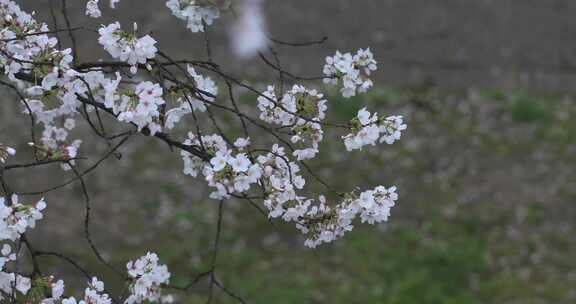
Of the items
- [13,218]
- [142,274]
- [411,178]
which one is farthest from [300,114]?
[411,178]

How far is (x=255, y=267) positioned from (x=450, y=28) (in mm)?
3762

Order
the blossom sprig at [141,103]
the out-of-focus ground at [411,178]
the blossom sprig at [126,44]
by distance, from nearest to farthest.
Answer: the blossom sprig at [141,103], the blossom sprig at [126,44], the out-of-focus ground at [411,178]

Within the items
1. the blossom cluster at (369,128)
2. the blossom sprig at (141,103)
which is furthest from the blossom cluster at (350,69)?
the blossom sprig at (141,103)

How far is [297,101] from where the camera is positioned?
2.36m

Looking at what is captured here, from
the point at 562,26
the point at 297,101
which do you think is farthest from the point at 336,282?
the point at 562,26

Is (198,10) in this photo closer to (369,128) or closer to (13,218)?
(369,128)

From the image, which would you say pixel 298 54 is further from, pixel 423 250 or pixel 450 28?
pixel 423 250

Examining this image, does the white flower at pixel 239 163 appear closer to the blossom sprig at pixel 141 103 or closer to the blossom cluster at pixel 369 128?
the blossom sprig at pixel 141 103

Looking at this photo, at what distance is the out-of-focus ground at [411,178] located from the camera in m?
5.54

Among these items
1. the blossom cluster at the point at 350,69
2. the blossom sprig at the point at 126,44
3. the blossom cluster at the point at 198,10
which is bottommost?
the blossom sprig at the point at 126,44

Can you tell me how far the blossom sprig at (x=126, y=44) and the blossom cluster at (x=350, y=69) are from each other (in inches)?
24.3

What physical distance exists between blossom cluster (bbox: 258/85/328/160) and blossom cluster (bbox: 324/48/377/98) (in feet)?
0.27

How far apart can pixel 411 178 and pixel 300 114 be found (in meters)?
4.32

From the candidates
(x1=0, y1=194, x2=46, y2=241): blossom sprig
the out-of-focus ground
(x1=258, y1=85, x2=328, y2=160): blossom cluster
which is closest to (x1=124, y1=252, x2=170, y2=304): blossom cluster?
(x1=0, y1=194, x2=46, y2=241): blossom sprig
